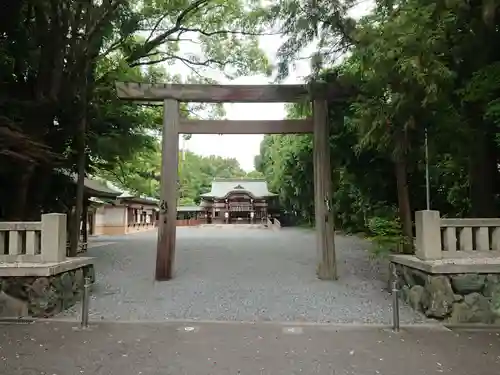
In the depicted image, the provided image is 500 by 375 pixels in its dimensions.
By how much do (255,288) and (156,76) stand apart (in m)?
8.66

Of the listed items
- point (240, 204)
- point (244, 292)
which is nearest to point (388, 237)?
point (244, 292)

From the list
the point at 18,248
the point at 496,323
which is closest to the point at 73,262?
the point at 18,248

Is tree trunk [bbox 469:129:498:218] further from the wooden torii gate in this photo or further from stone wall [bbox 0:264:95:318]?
stone wall [bbox 0:264:95:318]

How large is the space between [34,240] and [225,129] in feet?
15.0

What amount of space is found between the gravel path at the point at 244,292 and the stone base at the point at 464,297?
1.32 feet

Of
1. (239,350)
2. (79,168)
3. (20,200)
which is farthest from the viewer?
(79,168)

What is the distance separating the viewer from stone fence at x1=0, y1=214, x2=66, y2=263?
635cm

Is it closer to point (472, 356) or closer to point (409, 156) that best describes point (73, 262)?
point (472, 356)

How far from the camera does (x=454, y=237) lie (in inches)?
247

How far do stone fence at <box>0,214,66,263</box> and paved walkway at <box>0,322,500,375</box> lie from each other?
110 cm

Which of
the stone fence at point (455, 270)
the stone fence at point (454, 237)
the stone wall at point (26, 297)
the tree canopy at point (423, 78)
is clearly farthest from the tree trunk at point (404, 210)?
the stone wall at point (26, 297)

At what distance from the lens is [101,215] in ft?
101

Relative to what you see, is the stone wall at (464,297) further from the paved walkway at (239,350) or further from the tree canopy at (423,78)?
the tree canopy at (423,78)

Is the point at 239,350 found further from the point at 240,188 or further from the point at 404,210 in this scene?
the point at 240,188
